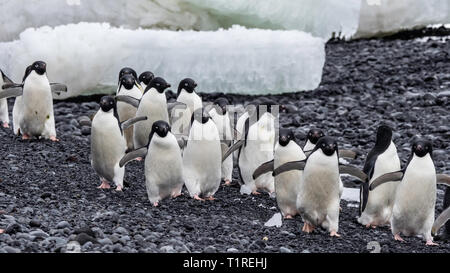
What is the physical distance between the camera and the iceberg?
11.8m

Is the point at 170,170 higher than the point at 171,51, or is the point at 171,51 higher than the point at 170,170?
the point at 171,51

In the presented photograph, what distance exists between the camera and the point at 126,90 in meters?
7.15

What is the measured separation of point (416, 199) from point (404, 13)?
7237 millimetres

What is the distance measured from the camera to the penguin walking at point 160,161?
5625 millimetres

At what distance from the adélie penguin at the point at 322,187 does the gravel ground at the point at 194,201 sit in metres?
0.10

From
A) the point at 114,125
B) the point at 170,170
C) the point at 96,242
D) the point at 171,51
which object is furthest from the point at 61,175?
the point at 171,51

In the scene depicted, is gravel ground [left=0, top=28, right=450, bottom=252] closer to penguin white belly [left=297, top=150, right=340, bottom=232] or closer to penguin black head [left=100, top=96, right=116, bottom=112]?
penguin white belly [left=297, top=150, right=340, bottom=232]

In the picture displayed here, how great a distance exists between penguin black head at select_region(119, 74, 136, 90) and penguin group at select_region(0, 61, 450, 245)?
0.01 m

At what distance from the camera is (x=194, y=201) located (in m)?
5.77

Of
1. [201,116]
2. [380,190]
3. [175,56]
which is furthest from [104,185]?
[175,56]

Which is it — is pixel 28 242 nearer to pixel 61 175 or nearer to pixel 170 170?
pixel 170 170

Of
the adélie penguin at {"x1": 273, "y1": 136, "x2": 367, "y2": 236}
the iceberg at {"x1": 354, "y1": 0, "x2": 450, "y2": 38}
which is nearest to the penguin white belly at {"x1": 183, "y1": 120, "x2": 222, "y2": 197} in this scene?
the adélie penguin at {"x1": 273, "y1": 136, "x2": 367, "y2": 236}

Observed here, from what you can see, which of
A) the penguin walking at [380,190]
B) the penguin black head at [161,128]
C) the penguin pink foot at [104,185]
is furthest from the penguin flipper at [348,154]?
the penguin pink foot at [104,185]

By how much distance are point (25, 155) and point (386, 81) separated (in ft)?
16.8
